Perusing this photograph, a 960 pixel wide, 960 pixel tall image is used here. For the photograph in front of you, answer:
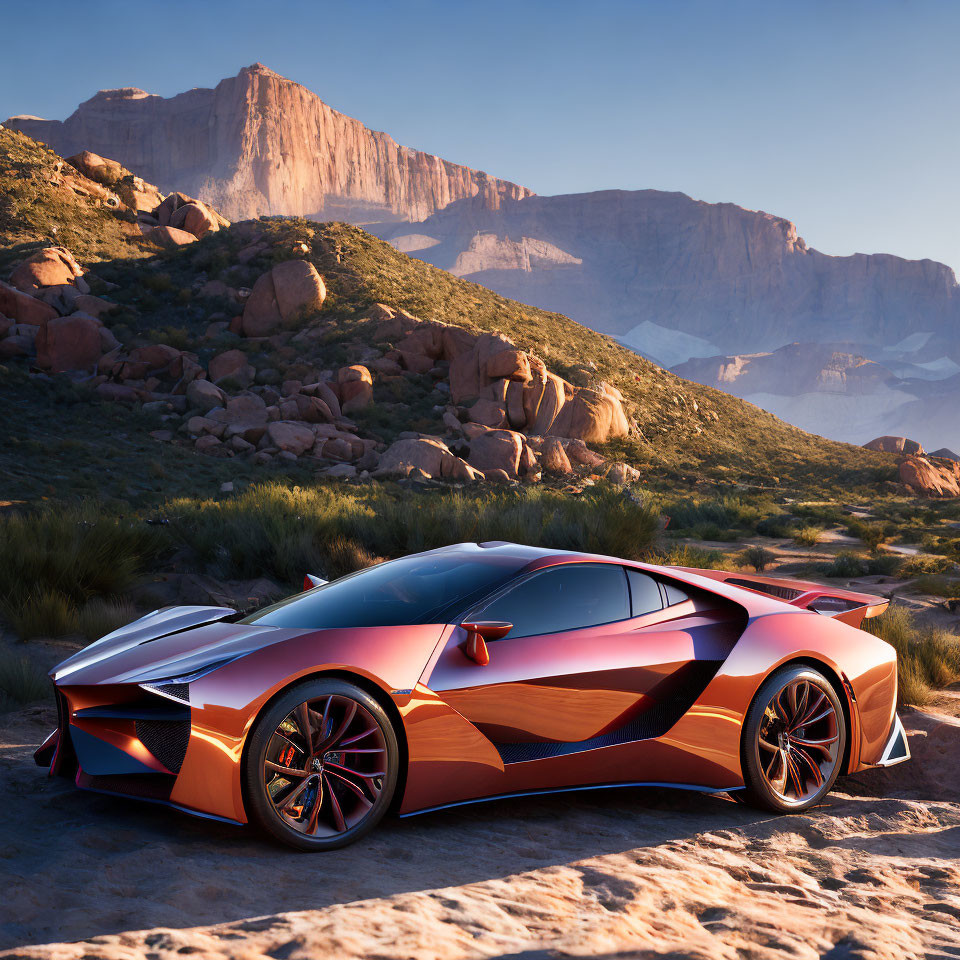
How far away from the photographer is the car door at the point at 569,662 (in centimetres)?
391

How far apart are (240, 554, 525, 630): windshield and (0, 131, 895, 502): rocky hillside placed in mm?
18630

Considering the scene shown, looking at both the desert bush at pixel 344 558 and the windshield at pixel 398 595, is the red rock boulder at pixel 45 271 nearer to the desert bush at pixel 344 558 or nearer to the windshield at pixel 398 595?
the desert bush at pixel 344 558

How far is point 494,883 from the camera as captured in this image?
332 cm

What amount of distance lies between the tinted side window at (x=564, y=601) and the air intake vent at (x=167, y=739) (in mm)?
1417

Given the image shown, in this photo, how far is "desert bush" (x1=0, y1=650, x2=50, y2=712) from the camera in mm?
6043

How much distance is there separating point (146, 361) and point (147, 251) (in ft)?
49.4

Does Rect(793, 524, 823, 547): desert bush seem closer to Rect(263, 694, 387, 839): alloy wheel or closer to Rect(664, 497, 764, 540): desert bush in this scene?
Rect(664, 497, 764, 540): desert bush

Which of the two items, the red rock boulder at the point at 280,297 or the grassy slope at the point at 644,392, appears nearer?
the red rock boulder at the point at 280,297

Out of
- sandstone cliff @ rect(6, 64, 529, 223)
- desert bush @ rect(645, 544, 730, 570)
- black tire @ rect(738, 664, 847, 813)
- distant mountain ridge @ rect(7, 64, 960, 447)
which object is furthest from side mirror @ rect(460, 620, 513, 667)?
distant mountain ridge @ rect(7, 64, 960, 447)

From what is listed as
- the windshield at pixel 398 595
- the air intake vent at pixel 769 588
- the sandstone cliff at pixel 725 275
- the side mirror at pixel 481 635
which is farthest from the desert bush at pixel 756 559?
the sandstone cliff at pixel 725 275

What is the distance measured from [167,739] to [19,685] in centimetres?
325

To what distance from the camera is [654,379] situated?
45.9 meters

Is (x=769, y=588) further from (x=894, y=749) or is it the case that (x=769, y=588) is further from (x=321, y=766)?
(x=321, y=766)

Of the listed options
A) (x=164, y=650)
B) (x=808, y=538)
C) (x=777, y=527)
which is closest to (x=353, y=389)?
(x=777, y=527)
